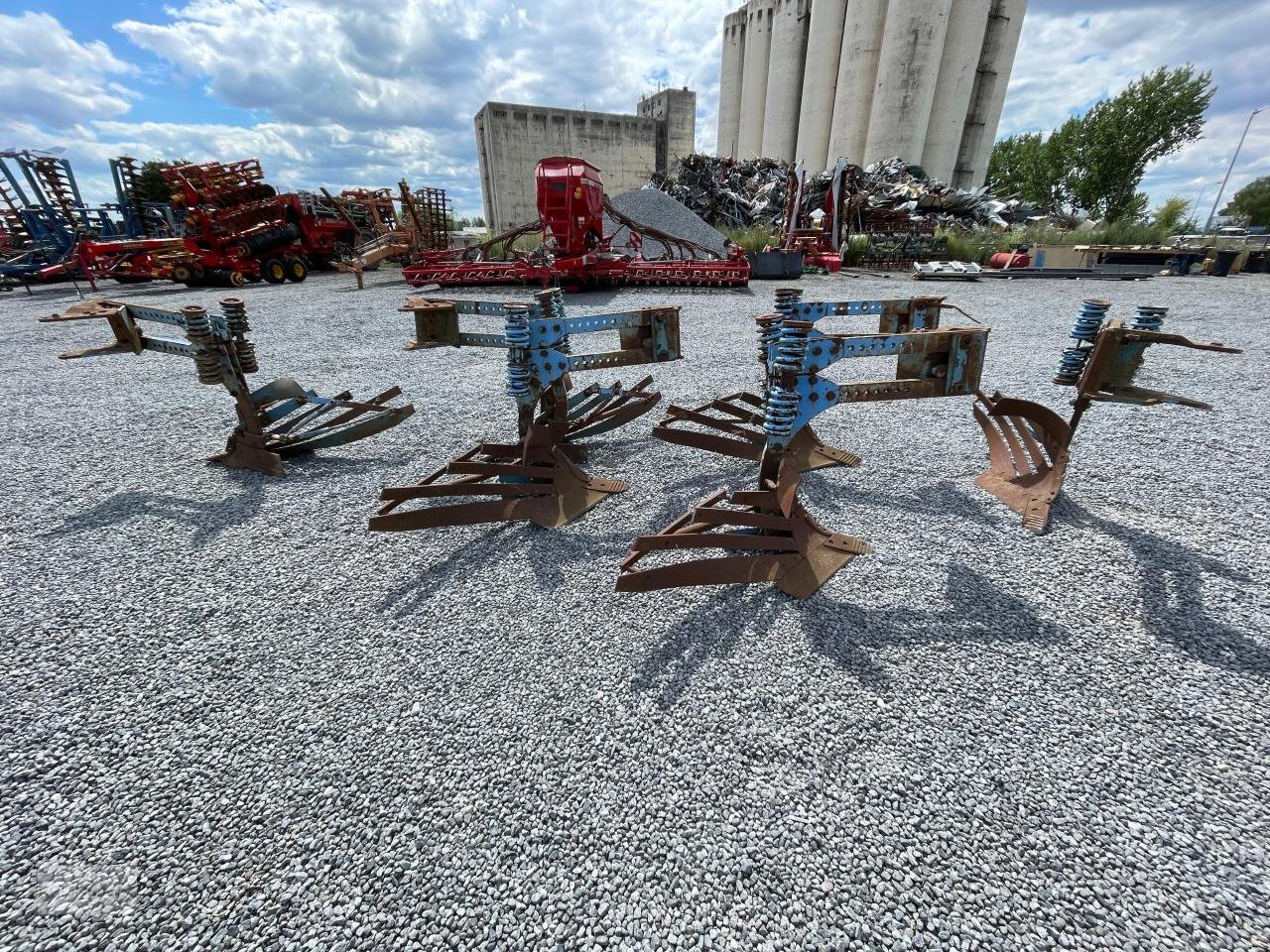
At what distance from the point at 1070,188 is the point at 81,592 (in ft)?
164

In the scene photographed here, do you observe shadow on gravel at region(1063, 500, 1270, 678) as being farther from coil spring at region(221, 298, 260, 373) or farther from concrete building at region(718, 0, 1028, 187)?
concrete building at region(718, 0, 1028, 187)

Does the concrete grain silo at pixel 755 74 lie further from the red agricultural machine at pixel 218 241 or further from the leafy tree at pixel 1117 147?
the red agricultural machine at pixel 218 241

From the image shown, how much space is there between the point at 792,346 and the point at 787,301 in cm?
111

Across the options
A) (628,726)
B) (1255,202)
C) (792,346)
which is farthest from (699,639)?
(1255,202)

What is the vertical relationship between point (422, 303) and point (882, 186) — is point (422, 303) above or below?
below

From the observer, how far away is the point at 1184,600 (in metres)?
2.50

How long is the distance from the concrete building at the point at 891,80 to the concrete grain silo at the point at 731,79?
3.77 metres

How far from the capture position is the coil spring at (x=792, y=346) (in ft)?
8.23

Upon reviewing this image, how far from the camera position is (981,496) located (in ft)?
11.3

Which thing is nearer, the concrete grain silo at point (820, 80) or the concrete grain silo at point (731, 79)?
the concrete grain silo at point (820, 80)

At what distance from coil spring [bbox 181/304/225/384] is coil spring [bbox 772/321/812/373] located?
11.8 ft

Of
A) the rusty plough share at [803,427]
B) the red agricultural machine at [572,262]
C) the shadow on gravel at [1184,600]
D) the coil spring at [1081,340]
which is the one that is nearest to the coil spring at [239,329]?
the rusty plough share at [803,427]

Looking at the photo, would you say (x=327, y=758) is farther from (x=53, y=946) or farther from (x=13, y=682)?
(x=13, y=682)

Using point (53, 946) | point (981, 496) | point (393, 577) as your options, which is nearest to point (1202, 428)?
point (981, 496)
